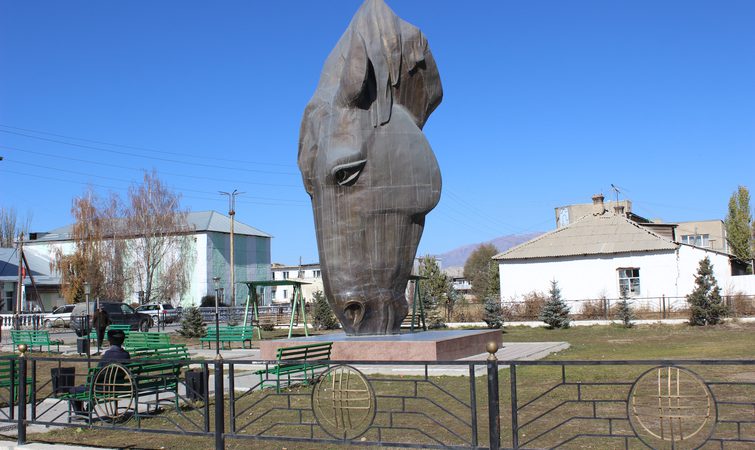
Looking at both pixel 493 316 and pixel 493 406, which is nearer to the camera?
pixel 493 406

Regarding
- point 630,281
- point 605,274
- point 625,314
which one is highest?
point 605,274

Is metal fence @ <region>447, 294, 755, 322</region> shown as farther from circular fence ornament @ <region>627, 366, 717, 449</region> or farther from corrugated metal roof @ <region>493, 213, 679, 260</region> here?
circular fence ornament @ <region>627, 366, 717, 449</region>

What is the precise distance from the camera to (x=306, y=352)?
1243cm

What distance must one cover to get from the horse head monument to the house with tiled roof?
2012 cm

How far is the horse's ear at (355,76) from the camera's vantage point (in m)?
15.1

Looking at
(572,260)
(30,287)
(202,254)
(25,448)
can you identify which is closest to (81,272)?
(30,287)

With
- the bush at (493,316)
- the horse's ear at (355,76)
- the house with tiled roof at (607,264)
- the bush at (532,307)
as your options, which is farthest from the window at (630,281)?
the horse's ear at (355,76)

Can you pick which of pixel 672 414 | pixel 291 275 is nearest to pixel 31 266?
pixel 291 275

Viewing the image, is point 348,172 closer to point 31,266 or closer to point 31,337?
point 31,337

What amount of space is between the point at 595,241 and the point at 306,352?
26730 millimetres

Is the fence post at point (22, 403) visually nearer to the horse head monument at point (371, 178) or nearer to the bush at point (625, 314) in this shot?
the horse head monument at point (371, 178)

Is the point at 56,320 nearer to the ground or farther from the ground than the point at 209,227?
nearer to the ground

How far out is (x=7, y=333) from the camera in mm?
35688

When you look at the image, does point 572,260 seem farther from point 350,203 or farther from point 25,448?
point 25,448
